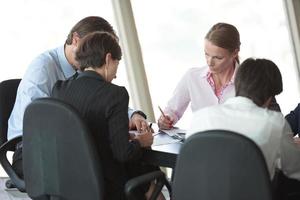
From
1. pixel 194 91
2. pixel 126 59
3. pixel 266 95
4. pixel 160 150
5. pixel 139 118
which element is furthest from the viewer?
pixel 126 59

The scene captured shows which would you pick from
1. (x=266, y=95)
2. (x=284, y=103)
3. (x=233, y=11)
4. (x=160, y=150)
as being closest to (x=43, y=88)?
(x=160, y=150)

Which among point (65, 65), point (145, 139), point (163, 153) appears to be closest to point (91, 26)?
point (65, 65)

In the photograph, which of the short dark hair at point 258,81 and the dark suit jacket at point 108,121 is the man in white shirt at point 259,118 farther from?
the dark suit jacket at point 108,121

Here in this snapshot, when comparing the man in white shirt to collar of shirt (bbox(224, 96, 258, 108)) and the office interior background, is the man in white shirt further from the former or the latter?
the office interior background

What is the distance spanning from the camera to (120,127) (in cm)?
229

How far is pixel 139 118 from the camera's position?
113 inches

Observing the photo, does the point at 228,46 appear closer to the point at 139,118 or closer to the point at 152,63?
the point at 139,118

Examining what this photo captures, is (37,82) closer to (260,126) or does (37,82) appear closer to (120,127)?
(120,127)

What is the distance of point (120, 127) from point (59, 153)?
266 millimetres

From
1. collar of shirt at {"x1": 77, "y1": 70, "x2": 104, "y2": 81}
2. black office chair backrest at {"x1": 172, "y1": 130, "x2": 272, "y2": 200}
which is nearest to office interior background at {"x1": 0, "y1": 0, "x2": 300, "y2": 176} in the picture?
collar of shirt at {"x1": 77, "y1": 70, "x2": 104, "y2": 81}

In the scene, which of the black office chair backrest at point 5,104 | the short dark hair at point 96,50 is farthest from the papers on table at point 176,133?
the black office chair backrest at point 5,104

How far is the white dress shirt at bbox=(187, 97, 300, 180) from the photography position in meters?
1.95

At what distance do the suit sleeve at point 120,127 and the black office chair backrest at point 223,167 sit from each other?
1.29 feet

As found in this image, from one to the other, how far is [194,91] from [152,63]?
1.30 meters
